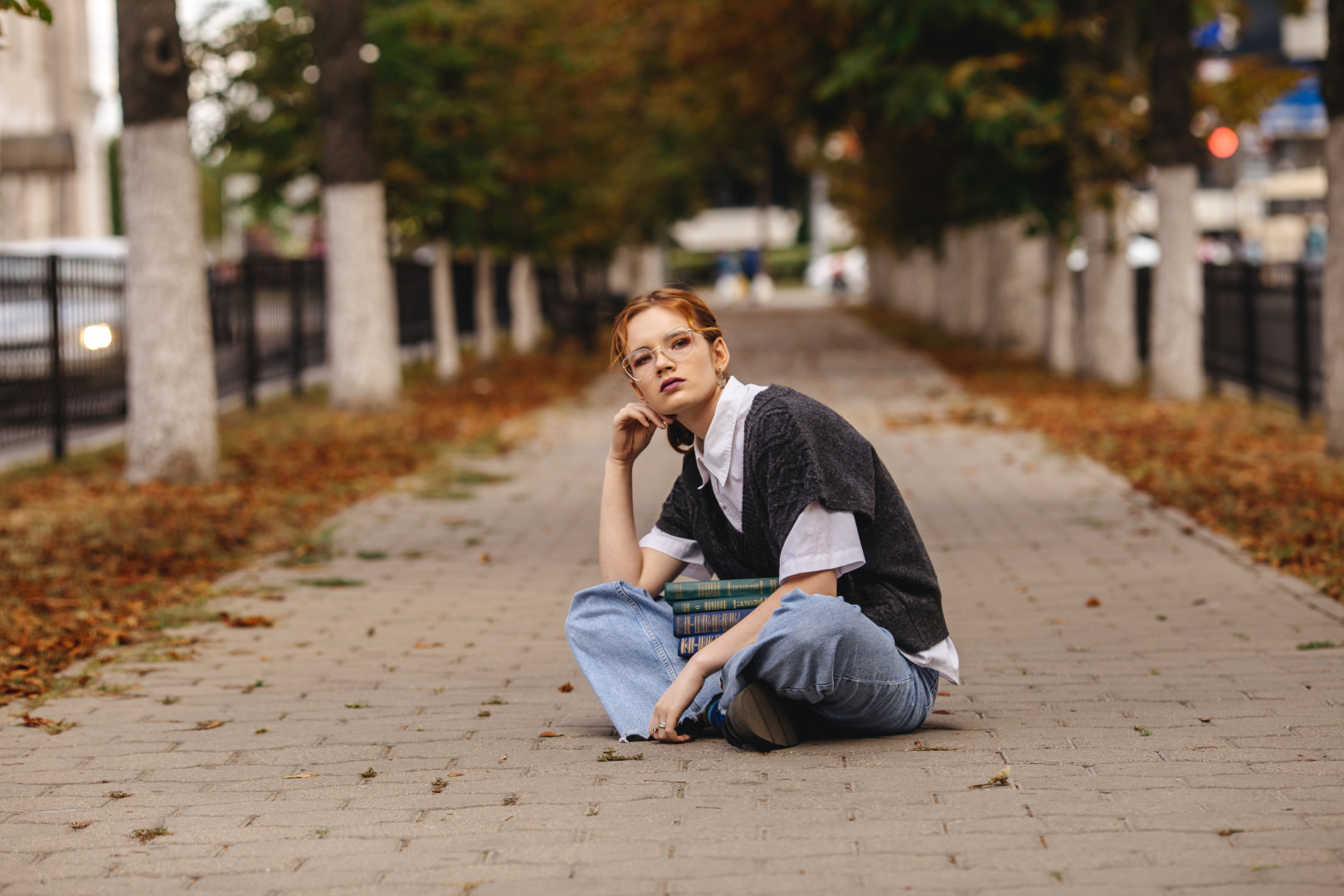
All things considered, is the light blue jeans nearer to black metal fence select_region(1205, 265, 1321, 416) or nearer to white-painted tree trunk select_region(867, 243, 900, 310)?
black metal fence select_region(1205, 265, 1321, 416)

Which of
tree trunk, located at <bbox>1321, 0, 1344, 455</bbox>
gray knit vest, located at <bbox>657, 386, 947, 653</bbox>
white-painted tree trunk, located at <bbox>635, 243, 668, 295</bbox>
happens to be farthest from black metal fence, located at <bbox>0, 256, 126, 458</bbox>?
white-painted tree trunk, located at <bbox>635, 243, 668, 295</bbox>

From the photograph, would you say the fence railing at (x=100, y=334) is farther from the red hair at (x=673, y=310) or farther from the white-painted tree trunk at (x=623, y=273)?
the white-painted tree trunk at (x=623, y=273)

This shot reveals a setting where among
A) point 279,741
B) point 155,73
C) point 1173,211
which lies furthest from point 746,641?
point 1173,211

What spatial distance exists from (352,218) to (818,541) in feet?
41.2

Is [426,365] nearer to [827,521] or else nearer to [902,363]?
[902,363]

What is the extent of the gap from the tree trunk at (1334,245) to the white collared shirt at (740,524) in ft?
24.0

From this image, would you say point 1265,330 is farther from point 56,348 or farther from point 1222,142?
point 56,348

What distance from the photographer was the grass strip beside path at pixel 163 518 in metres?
6.95

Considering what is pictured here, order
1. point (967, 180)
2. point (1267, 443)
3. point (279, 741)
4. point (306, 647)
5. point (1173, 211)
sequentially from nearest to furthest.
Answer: point (279, 741) < point (306, 647) < point (1267, 443) < point (1173, 211) < point (967, 180)

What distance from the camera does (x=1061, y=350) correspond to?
2139 cm

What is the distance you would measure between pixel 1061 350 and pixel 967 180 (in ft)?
8.44

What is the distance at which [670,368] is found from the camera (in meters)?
4.47

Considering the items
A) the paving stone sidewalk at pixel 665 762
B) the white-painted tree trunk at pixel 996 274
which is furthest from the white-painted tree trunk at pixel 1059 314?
the paving stone sidewalk at pixel 665 762

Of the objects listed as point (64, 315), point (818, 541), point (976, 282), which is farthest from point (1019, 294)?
point (818, 541)
